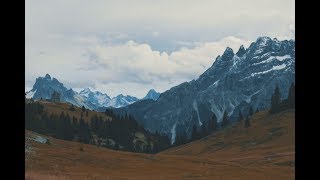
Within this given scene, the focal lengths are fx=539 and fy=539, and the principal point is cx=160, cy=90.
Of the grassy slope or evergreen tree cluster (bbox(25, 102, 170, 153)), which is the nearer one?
the grassy slope

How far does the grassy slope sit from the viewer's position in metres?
73.1

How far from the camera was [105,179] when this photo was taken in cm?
6378

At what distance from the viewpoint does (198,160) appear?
10488cm

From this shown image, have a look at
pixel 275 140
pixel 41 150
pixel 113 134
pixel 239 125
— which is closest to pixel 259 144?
pixel 275 140

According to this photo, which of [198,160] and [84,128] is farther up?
[84,128]

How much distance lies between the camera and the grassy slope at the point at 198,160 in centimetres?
7306

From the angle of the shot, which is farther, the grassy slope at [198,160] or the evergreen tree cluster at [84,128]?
the evergreen tree cluster at [84,128]

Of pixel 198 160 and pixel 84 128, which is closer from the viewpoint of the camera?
pixel 198 160
